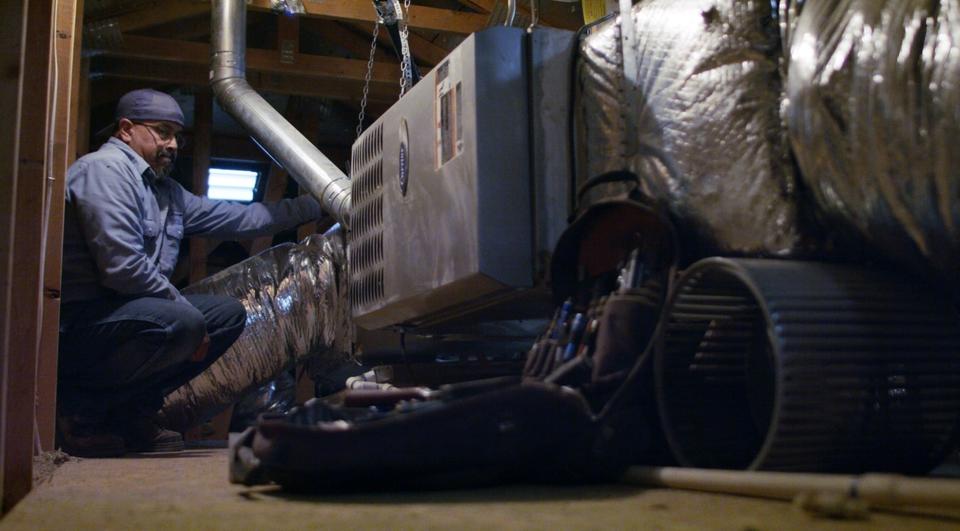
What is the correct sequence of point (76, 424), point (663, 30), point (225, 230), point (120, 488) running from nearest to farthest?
point (120, 488)
point (663, 30)
point (76, 424)
point (225, 230)

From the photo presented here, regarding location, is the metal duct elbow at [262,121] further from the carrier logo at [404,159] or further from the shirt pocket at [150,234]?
the carrier logo at [404,159]

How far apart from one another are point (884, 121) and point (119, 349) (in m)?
1.87

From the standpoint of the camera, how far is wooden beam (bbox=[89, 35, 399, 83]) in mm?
3457

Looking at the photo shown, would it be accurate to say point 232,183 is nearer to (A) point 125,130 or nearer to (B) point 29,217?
(A) point 125,130

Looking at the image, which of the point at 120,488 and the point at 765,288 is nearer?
the point at 765,288

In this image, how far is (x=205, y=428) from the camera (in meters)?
3.80

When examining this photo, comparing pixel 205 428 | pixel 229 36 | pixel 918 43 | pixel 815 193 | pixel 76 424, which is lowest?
pixel 205 428

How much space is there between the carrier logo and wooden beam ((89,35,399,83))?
193 cm

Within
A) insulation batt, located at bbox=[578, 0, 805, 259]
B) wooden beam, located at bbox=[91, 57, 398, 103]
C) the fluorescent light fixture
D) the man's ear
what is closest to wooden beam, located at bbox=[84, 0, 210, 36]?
wooden beam, located at bbox=[91, 57, 398, 103]

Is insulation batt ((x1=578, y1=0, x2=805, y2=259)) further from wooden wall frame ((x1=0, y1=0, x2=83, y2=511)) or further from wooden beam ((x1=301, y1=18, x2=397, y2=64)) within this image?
wooden beam ((x1=301, y1=18, x2=397, y2=64))

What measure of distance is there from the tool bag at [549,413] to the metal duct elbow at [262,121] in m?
1.29

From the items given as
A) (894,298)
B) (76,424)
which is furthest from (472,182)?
(76,424)

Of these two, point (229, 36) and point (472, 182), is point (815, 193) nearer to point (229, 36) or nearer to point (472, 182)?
point (472, 182)

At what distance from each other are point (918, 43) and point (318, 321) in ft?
7.08
